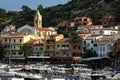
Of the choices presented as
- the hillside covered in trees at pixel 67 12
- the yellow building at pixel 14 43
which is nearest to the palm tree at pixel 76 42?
the yellow building at pixel 14 43

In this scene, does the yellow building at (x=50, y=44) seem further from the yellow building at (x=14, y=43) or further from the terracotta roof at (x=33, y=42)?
the yellow building at (x=14, y=43)

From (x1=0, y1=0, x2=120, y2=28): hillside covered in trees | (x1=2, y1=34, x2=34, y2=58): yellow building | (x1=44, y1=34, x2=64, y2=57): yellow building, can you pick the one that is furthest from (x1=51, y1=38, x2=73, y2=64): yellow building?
(x1=0, y1=0, x2=120, y2=28): hillside covered in trees

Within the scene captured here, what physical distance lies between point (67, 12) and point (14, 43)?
143ft

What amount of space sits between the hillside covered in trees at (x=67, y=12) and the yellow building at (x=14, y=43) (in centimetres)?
2884

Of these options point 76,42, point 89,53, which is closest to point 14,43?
point 76,42

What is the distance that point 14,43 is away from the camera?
98.9 m

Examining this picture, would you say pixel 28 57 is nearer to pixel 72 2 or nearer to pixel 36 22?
pixel 36 22

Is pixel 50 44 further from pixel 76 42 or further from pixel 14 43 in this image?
pixel 14 43

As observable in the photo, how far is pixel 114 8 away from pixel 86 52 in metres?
43.1

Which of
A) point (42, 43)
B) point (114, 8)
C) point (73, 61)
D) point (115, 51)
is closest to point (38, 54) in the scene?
point (42, 43)

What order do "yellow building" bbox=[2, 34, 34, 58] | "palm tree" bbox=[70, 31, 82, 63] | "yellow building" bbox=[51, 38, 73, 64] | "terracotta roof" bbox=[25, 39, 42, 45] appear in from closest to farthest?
"yellow building" bbox=[51, 38, 73, 64] < "palm tree" bbox=[70, 31, 82, 63] < "terracotta roof" bbox=[25, 39, 42, 45] < "yellow building" bbox=[2, 34, 34, 58]

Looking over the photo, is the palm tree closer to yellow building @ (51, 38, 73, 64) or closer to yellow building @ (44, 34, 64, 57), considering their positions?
yellow building @ (51, 38, 73, 64)

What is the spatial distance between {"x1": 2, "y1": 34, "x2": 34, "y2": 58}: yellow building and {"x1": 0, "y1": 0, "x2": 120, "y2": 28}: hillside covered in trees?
1136 inches

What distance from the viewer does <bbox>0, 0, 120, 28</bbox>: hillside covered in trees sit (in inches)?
4996
